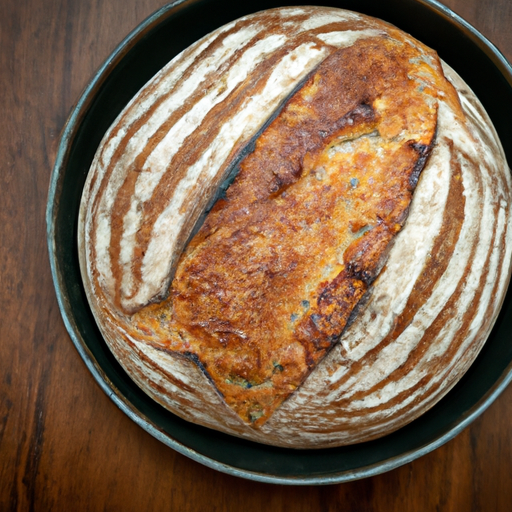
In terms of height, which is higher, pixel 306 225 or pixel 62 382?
pixel 306 225

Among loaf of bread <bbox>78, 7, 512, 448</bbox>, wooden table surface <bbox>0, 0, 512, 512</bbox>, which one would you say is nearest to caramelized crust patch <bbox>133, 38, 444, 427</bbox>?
loaf of bread <bbox>78, 7, 512, 448</bbox>

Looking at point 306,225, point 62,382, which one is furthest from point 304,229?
point 62,382

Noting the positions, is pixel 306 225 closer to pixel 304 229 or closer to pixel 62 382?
pixel 304 229

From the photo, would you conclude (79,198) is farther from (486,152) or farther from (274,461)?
(486,152)

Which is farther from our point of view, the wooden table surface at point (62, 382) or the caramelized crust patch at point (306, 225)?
the wooden table surface at point (62, 382)

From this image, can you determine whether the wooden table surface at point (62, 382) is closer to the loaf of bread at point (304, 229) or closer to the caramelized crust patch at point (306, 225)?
the loaf of bread at point (304, 229)

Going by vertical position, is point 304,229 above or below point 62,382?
above

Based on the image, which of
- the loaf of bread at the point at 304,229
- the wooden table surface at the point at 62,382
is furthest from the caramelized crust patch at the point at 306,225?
the wooden table surface at the point at 62,382

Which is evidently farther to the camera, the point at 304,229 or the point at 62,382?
the point at 62,382

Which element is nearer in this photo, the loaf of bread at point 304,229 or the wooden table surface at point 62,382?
the loaf of bread at point 304,229

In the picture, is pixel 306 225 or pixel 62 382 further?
pixel 62 382
